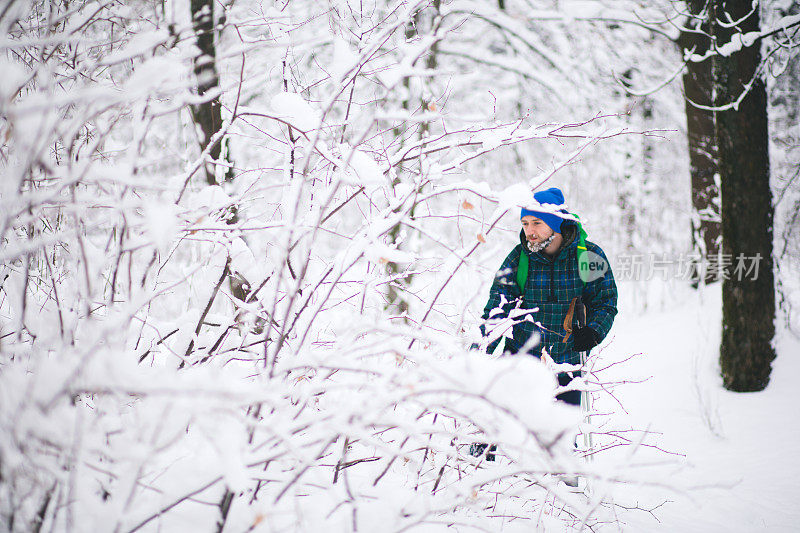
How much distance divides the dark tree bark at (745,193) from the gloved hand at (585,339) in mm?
2550

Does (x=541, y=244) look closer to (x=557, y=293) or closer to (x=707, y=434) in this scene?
(x=557, y=293)

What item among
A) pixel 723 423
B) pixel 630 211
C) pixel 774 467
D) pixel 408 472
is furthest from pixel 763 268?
pixel 630 211

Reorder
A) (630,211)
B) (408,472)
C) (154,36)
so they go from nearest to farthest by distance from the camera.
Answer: (154,36)
(408,472)
(630,211)

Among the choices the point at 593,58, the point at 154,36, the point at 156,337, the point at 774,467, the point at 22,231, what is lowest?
the point at 774,467

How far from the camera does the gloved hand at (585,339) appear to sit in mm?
2469

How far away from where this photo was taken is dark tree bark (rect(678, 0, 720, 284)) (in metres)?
6.27

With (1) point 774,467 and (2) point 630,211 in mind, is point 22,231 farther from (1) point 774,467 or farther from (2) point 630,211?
(2) point 630,211

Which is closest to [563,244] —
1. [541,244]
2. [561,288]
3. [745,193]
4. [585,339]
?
[541,244]

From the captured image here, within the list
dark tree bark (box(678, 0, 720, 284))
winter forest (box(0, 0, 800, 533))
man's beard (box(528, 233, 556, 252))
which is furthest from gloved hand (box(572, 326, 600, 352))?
dark tree bark (box(678, 0, 720, 284))

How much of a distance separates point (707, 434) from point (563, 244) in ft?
8.77

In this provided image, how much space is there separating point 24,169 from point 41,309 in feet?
3.03

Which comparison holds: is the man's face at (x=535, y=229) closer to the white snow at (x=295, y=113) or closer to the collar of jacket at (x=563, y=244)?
the collar of jacket at (x=563, y=244)

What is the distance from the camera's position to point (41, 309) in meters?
1.55

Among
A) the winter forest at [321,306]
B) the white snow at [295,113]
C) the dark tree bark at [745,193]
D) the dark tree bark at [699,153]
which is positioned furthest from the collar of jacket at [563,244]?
the dark tree bark at [699,153]
